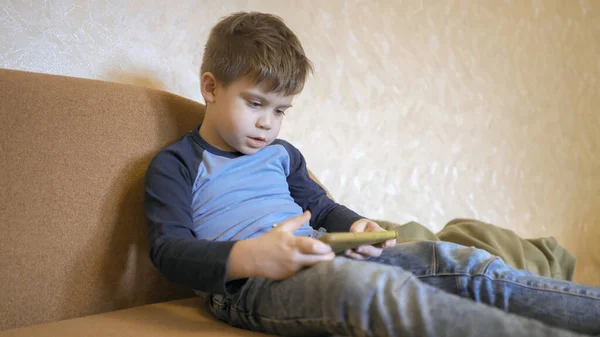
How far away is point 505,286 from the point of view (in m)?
0.87

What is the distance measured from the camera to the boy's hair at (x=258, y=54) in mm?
1064

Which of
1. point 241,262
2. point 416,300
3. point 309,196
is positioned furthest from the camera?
point 309,196

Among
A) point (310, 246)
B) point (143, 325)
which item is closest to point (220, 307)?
point (143, 325)

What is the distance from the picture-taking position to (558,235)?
7.55 ft

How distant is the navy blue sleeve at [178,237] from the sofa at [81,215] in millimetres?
73

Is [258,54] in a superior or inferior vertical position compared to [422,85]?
inferior

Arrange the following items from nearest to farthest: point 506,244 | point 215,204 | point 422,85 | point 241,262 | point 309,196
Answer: point 241,262, point 215,204, point 309,196, point 506,244, point 422,85

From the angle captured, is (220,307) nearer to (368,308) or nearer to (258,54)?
(368,308)

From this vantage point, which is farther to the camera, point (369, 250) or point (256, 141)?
point (256, 141)

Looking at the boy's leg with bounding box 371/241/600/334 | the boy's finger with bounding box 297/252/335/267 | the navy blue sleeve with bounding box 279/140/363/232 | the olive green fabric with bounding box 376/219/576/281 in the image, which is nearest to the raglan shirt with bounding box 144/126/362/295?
the navy blue sleeve with bounding box 279/140/363/232

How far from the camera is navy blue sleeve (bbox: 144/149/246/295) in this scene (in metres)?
0.85

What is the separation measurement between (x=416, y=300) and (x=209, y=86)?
0.62 metres

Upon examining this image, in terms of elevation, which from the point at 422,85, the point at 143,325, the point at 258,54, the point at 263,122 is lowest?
the point at 143,325

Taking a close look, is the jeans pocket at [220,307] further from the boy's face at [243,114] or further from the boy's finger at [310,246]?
the boy's face at [243,114]
